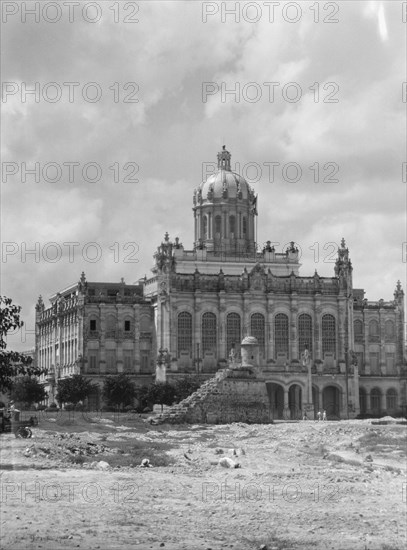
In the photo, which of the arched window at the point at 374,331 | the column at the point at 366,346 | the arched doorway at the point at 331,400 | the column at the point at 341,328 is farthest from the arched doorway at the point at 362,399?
the arched window at the point at 374,331

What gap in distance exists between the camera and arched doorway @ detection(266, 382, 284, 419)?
110 metres

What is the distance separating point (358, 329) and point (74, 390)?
37653 millimetres

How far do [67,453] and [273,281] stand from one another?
7578 centimetres

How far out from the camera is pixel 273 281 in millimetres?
116188

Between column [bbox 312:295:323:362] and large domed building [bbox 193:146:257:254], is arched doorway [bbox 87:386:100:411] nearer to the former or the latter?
large domed building [bbox 193:146:257:254]

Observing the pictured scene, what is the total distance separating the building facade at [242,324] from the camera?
366ft

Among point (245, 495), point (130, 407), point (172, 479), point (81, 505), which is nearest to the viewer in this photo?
point (81, 505)

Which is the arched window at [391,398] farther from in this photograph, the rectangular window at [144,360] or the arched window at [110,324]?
the arched window at [110,324]

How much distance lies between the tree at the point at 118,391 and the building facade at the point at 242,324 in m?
6.67

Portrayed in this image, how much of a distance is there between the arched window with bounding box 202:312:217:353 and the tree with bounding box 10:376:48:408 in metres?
18.7

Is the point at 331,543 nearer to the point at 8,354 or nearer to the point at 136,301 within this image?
the point at 8,354

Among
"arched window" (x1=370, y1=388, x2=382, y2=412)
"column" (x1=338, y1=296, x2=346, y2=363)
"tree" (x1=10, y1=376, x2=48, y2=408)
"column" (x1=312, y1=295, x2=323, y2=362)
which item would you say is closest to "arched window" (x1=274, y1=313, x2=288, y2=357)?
"column" (x1=312, y1=295, x2=323, y2=362)

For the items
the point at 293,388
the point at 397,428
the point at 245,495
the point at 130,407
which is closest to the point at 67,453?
the point at 245,495

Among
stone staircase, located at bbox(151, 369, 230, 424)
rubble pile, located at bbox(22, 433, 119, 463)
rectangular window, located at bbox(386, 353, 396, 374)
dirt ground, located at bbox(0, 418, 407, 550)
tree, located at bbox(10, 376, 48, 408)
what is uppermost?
A: rectangular window, located at bbox(386, 353, 396, 374)
